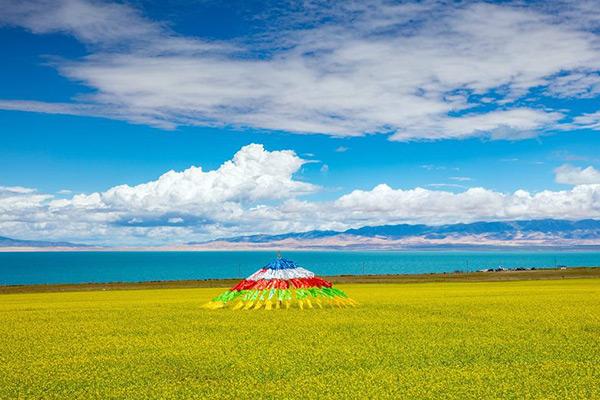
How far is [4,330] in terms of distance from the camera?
25.1 m

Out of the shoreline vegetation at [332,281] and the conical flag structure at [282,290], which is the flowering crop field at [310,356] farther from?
the shoreline vegetation at [332,281]

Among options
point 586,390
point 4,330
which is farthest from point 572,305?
point 4,330

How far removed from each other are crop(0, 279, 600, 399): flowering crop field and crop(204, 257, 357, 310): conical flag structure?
371 cm

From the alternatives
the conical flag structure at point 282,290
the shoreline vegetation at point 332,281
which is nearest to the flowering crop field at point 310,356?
the conical flag structure at point 282,290

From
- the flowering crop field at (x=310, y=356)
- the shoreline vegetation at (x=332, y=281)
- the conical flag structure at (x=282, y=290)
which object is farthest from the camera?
the shoreline vegetation at (x=332, y=281)

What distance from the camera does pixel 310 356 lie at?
17.0 m

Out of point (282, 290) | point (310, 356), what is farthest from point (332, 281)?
point (310, 356)

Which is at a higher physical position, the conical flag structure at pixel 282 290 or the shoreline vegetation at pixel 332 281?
the conical flag structure at pixel 282 290

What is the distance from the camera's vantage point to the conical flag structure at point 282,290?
32.5m

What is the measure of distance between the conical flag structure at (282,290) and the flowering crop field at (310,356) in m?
3.71

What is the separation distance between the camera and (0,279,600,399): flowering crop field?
1327 centimetres

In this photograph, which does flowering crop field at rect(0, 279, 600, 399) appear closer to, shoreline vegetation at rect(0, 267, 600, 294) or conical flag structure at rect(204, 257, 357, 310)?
conical flag structure at rect(204, 257, 357, 310)

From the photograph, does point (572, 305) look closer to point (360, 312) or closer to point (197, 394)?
point (360, 312)

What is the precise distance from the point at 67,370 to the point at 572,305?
25521 millimetres
